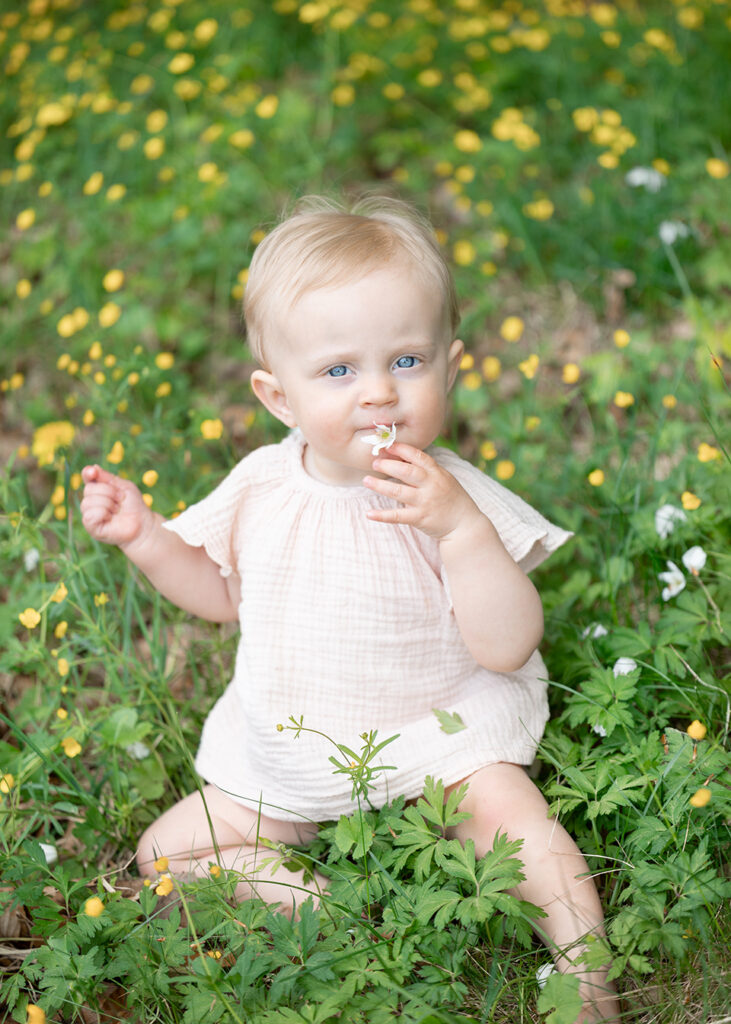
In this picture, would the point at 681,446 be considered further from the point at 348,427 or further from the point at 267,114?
the point at 267,114

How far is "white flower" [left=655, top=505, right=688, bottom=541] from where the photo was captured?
1.92m

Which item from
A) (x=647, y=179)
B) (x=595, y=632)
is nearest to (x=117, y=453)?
(x=595, y=632)

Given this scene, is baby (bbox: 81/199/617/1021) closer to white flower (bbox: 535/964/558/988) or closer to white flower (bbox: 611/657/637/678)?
white flower (bbox: 535/964/558/988)

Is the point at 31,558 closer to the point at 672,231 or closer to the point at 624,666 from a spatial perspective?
the point at 624,666

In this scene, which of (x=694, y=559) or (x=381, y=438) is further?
(x=694, y=559)

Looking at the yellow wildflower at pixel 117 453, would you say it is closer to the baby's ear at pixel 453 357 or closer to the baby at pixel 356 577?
the baby at pixel 356 577

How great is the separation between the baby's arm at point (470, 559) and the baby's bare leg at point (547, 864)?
0.21 meters

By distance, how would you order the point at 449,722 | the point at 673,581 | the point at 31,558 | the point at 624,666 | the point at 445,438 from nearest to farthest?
the point at 449,722
the point at 624,666
the point at 673,581
the point at 31,558
the point at 445,438

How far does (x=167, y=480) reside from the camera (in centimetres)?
233

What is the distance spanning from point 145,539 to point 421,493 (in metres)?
0.61

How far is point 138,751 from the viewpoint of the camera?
195cm

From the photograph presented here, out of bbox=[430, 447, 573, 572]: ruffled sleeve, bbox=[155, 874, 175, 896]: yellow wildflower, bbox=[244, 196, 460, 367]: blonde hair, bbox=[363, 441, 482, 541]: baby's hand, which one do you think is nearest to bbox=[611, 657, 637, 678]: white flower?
bbox=[430, 447, 573, 572]: ruffled sleeve

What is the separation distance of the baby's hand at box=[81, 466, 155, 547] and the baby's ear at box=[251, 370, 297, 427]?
335 mm

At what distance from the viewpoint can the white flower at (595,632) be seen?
6.16 ft
